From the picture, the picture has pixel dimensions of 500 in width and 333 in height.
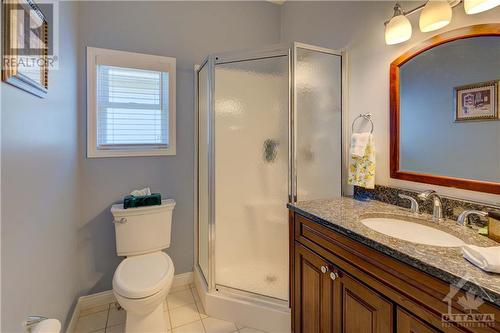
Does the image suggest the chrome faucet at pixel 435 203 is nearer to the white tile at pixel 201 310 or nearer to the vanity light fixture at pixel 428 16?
the vanity light fixture at pixel 428 16

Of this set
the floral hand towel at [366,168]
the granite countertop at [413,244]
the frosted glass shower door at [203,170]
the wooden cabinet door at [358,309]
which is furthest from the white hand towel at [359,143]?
the frosted glass shower door at [203,170]

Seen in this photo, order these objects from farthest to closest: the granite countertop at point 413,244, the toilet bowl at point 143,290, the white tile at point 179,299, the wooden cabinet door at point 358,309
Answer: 1. the white tile at point 179,299
2. the toilet bowl at point 143,290
3. the wooden cabinet door at point 358,309
4. the granite countertop at point 413,244

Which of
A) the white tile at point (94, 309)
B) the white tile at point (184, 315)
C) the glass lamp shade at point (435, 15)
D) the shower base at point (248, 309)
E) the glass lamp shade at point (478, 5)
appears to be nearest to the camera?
the glass lamp shade at point (478, 5)

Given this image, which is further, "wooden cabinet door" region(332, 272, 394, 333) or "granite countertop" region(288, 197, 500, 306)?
"wooden cabinet door" region(332, 272, 394, 333)

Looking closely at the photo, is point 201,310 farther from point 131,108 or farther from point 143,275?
point 131,108

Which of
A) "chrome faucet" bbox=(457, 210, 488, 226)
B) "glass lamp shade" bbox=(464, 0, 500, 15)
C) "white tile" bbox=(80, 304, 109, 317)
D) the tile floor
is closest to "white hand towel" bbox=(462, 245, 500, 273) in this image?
"chrome faucet" bbox=(457, 210, 488, 226)

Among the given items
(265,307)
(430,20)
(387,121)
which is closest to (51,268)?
(265,307)

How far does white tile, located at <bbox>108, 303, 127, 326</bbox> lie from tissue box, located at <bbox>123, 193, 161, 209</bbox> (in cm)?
84

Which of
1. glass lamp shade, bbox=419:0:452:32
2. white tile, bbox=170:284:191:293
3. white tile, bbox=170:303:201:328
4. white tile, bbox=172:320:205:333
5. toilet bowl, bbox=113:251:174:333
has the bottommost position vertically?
white tile, bbox=172:320:205:333

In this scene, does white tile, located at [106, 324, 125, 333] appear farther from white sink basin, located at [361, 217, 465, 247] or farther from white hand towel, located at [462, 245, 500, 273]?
white hand towel, located at [462, 245, 500, 273]

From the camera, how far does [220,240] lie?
1.96 m

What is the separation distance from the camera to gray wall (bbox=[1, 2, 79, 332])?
3.07ft

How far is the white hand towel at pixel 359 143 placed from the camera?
1.62m

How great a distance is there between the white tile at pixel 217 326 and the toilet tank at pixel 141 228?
66cm
